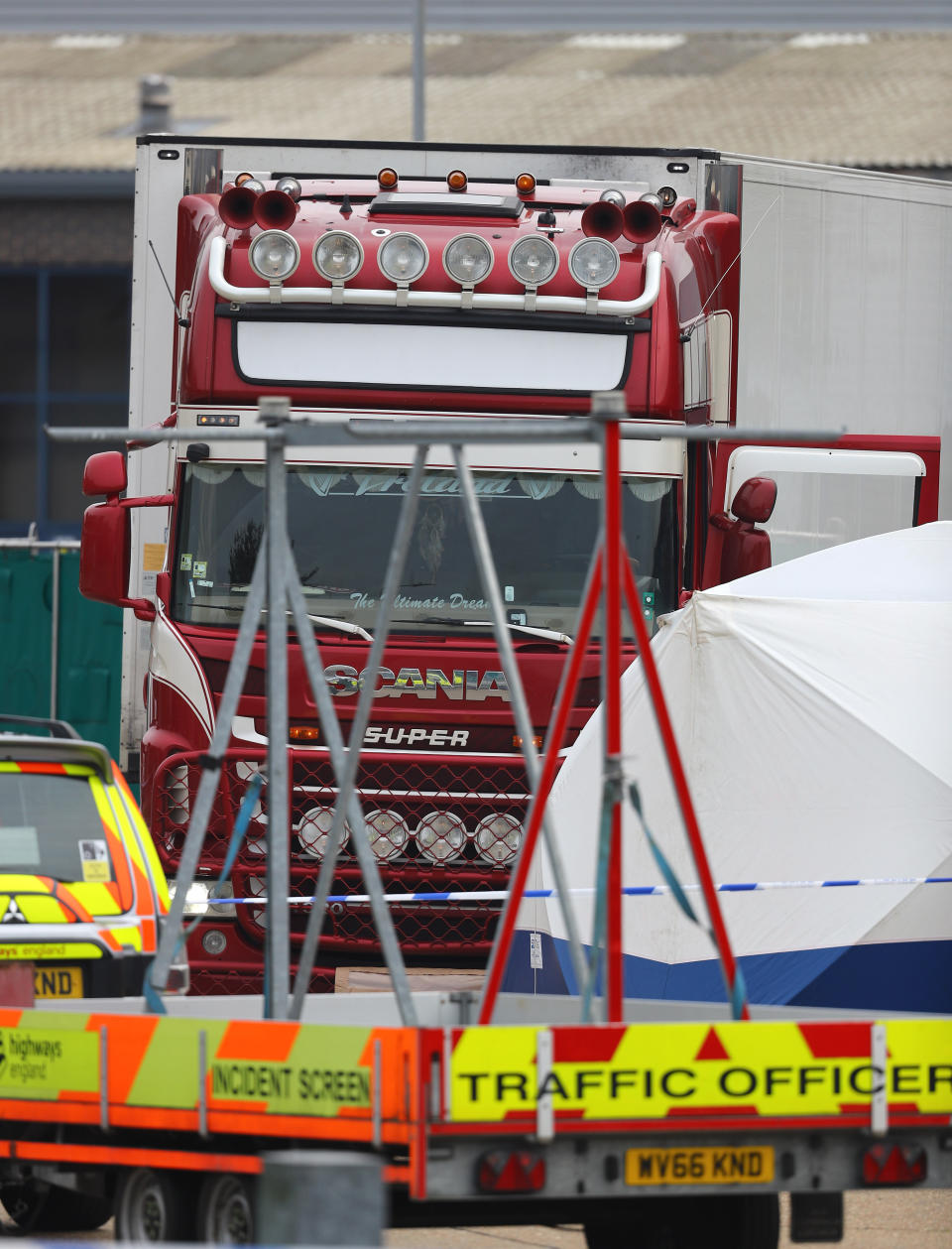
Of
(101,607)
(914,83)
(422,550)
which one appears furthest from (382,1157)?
(914,83)

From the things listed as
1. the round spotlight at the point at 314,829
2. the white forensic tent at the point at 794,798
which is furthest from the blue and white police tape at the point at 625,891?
the round spotlight at the point at 314,829

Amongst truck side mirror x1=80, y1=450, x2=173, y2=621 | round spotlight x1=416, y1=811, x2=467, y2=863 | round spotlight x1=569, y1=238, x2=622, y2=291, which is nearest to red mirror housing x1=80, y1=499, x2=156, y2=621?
truck side mirror x1=80, y1=450, x2=173, y2=621

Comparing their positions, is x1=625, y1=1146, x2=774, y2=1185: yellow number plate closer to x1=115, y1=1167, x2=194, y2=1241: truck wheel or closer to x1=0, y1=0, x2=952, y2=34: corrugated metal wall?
x1=115, y1=1167, x2=194, y2=1241: truck wheel

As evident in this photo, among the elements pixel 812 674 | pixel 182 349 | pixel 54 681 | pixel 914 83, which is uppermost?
pixel 914 83

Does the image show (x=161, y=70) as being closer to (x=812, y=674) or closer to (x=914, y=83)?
(x=914, y=83)

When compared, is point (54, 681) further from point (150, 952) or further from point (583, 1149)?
point (583, 1149)

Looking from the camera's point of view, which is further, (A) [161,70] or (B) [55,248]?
(A) [161,70]

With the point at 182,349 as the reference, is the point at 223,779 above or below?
below

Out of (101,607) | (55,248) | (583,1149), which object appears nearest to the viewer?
(583,1149)

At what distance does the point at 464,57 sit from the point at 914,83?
10073 mm

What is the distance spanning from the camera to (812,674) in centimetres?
1009

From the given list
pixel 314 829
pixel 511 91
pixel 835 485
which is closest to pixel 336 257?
pixel 314 829

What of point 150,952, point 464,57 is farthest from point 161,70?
point 150,952

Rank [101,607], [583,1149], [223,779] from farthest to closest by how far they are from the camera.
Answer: [101,607] → [223,779] → [583,1149]
